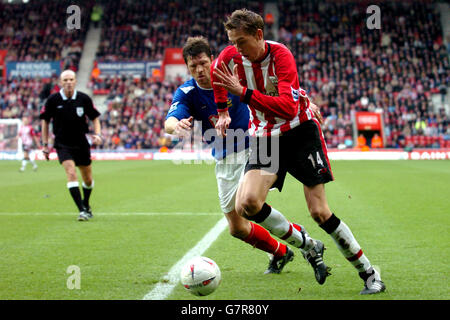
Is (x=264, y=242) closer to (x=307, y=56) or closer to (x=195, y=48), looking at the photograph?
(x=195, y=48)

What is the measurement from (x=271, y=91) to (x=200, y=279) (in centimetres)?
156

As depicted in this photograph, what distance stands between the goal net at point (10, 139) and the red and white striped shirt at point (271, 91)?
28.2 metres

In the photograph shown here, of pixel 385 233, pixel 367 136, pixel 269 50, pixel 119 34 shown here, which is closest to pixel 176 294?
pixel 269 50

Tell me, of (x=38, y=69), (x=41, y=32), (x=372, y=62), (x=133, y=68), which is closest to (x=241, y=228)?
(x=372, y=62)

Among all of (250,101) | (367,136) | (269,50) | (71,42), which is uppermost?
(71,42)

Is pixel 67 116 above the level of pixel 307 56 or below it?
below

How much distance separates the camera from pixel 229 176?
549 cm

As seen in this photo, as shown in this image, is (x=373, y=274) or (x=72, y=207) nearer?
(x=373, y=274)

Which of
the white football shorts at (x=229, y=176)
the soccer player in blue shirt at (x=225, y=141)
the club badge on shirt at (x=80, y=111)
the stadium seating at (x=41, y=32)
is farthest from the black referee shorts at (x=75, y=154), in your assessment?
the stadium seating at (x=41, y=32)

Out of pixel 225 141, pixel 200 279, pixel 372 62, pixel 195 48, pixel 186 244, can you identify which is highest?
pixel 372 62

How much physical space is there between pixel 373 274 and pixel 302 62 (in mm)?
33055

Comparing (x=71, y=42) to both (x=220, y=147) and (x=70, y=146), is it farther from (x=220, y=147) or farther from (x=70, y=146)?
(x=220, y=147)

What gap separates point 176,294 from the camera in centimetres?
448

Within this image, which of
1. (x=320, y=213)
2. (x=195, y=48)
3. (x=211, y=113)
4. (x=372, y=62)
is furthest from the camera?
(x=372, y=62)
